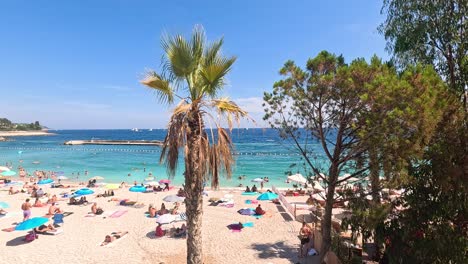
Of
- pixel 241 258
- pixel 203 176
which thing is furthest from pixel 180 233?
pixel 203 176

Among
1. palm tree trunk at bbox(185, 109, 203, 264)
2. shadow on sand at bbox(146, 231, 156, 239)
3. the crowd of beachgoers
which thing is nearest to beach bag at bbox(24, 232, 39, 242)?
the crowd of beachgoers

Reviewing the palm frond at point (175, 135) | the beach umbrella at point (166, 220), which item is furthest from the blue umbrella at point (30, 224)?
the palm frond at point (175, 135)

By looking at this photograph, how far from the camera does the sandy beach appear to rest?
12711 mm

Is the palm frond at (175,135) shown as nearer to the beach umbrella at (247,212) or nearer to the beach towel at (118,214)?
the beach umbrella at (247,212)

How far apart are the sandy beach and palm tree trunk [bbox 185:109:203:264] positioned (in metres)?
5.64

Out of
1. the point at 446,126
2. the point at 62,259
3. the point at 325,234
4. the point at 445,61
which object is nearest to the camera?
the point at 446,126

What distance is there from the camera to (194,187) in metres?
6.96

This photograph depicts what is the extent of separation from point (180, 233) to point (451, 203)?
12.2 m

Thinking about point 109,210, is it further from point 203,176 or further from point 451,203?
point 451,203

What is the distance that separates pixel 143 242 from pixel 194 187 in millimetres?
9619

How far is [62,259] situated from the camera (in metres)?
12.6

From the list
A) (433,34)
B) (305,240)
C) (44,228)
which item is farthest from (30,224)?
(433,34)

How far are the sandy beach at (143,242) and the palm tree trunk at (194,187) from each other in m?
5.64

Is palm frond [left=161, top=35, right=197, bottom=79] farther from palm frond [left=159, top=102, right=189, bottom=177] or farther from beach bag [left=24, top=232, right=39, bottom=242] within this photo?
beach bag [left=24, top=232, right=39, bottom=242]
